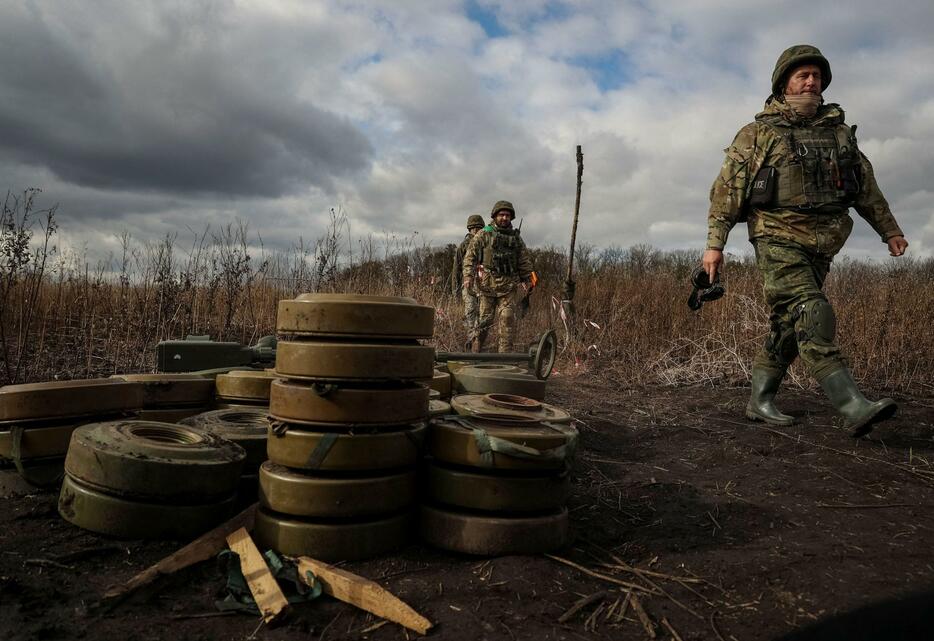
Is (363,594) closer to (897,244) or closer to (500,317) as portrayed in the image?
(897,244)

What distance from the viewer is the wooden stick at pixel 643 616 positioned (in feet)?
6.57

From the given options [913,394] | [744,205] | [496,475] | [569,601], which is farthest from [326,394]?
[913,394]

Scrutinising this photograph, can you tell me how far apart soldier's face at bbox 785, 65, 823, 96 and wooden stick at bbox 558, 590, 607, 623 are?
3.83 meters

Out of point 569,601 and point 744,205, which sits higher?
point 744,205

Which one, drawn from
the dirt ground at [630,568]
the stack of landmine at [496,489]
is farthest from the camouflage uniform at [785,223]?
the stack of landmine at [496,489]

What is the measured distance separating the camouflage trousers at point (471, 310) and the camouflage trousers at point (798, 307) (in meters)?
5.97

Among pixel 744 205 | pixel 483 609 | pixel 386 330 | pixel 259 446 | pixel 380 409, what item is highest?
pixel 744 205

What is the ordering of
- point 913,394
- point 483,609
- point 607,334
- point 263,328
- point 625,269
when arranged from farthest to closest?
point 625,269
point 607,334
point 263,328
point 913,394
point 483,609

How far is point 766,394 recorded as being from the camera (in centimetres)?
490

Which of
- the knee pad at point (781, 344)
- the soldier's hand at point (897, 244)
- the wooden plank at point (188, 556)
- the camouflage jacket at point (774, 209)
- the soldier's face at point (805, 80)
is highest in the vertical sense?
the soldier's face at point (805, 80)

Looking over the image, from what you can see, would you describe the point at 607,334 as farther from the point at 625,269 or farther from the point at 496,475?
the point at 496,475

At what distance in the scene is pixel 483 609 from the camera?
6.89 feet

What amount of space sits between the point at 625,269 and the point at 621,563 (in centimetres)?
1210

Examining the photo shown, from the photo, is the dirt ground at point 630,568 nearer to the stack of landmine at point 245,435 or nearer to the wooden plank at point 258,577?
the wooden plank at point 258,577
